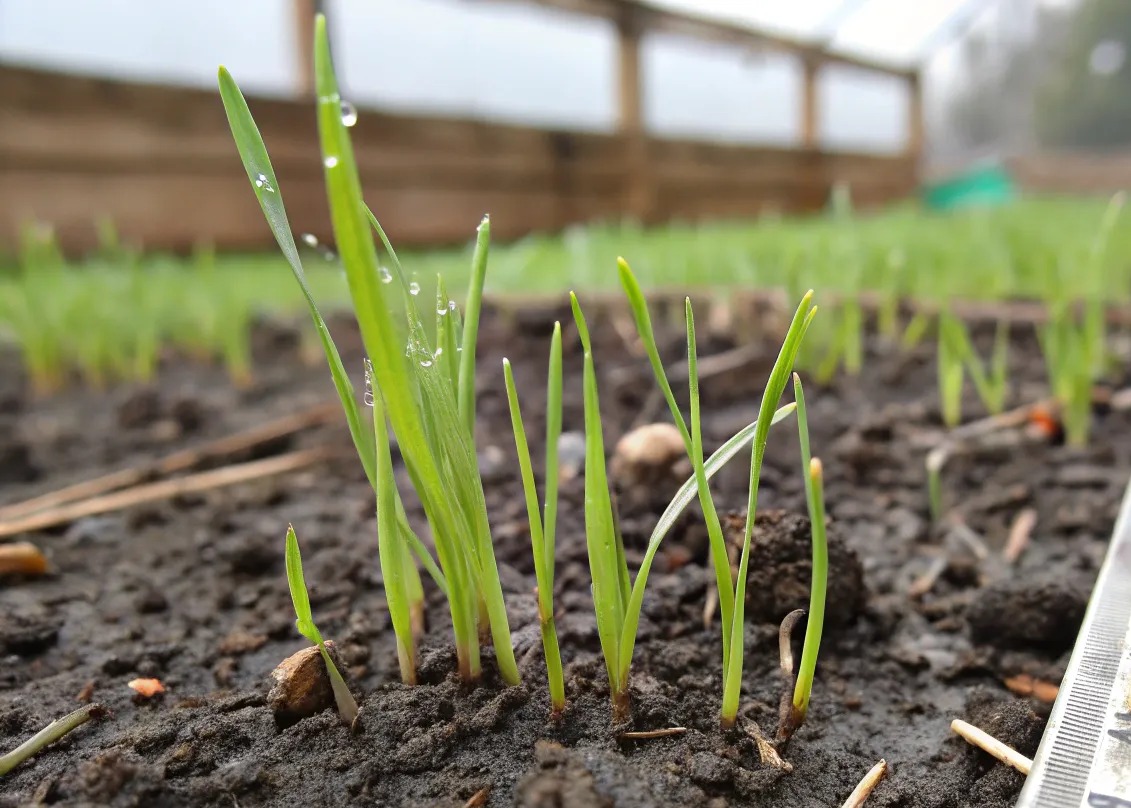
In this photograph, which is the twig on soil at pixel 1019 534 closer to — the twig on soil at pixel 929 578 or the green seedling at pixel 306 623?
the twig on soil at pixel 929 578

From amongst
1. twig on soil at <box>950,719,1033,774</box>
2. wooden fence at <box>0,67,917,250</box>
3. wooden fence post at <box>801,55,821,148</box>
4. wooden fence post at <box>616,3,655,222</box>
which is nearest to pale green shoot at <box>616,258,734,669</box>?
twig on soil at <box>950,719,1033,774</box>

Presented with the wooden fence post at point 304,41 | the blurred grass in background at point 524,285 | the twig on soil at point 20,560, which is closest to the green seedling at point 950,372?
the blurred grass in background at point 524,285

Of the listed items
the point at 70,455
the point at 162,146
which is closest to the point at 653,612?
the point at 70,455

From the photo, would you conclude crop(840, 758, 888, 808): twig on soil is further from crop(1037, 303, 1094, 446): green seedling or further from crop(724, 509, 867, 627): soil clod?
crop(1037, 303, 1094, 446): green seedling

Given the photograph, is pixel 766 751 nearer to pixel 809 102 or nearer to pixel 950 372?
pixel 950 372

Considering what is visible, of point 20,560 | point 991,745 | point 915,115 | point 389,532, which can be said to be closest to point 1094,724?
point 991,745

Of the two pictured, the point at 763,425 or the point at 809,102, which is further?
the point at 809,102
